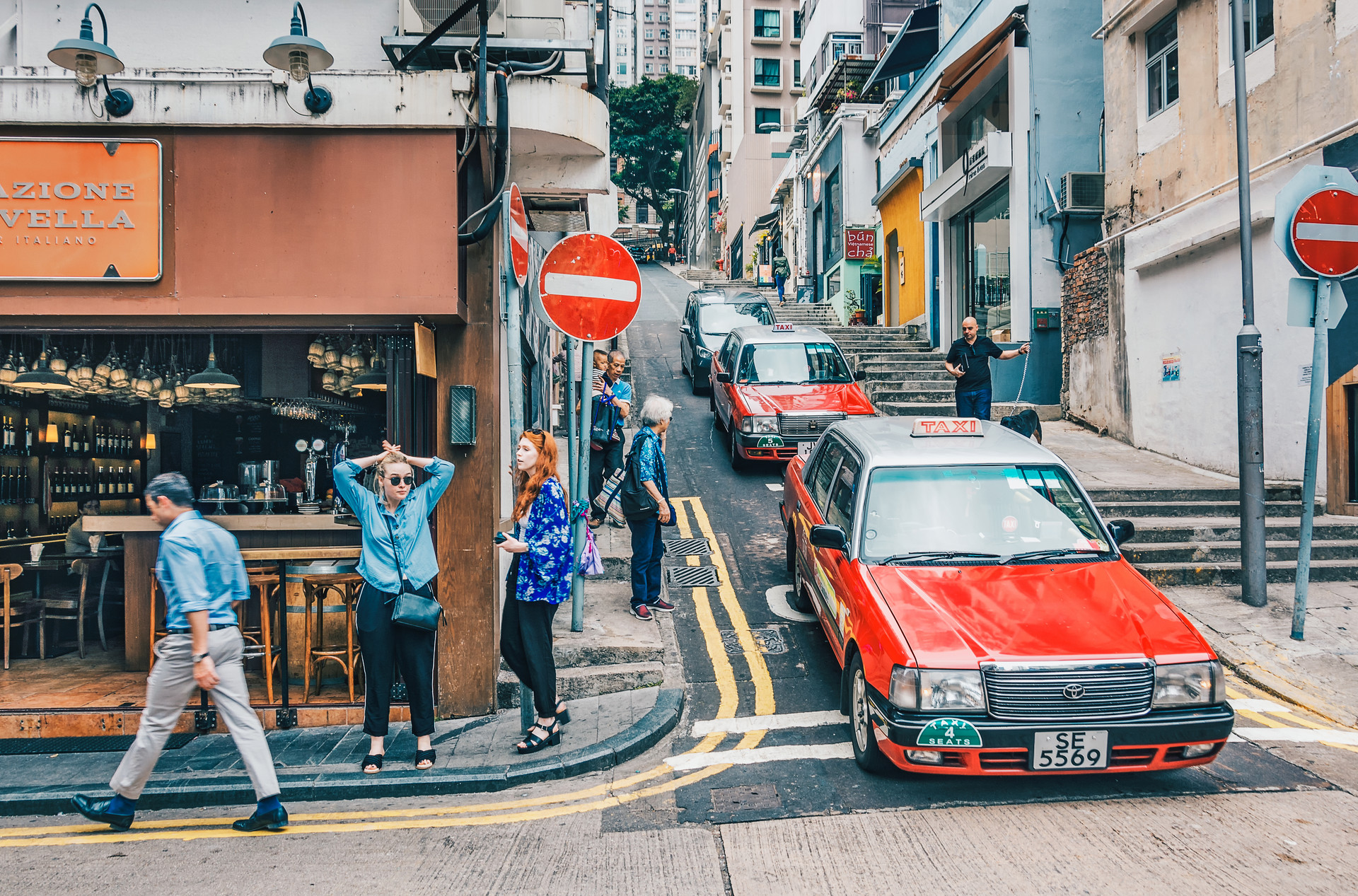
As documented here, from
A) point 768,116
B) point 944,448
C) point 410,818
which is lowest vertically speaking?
point 410,818

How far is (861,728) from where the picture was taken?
4.79 meters

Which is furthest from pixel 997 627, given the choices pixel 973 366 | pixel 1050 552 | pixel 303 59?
pixel 973 366

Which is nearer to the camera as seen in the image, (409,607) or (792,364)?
(409,607)

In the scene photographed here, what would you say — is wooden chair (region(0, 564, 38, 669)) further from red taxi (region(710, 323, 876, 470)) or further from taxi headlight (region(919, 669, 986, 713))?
red taxi (region(710, 323, 876, 470))

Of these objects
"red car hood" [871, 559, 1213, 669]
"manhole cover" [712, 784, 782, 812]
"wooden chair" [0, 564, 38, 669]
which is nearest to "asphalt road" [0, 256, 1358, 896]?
"manhole cover" [712, 784, 782, 812]

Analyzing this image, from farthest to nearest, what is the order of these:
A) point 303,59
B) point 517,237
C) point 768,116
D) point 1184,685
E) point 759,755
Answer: point 768,116 < point 303,59 < point 517,237 < point 759,755 < point 1184,685

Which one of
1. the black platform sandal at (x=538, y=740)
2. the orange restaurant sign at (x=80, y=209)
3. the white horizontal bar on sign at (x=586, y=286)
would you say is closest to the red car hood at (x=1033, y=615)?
the black platform sandal at (x=538, y=740)

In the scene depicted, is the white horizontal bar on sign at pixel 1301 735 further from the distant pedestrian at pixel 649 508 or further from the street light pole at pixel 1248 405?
the distant pedestrian at pixel 649 508

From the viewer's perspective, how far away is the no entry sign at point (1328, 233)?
21.7 ft

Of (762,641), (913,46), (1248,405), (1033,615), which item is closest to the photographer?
(1033,615)

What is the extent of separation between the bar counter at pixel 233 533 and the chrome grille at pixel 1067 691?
14.2ft

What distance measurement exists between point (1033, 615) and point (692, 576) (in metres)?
4.16

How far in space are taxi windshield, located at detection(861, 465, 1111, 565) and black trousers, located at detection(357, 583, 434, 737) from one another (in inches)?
105

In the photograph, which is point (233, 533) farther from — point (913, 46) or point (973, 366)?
point (913, 46)
